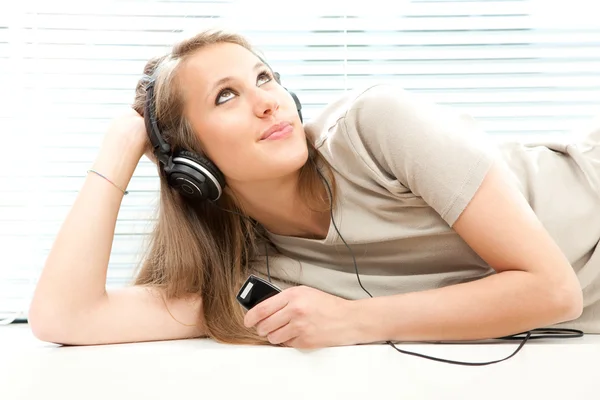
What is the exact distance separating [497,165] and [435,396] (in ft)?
1.41

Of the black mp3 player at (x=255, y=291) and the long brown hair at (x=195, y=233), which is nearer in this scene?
the black mp3 player at (x=255, y=291)

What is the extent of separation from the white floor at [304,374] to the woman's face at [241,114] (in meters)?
0.37

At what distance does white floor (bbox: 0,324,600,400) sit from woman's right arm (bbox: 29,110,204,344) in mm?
100

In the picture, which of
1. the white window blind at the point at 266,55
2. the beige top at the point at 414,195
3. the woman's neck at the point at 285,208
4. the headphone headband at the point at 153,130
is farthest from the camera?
the white window blind at the point at 266,55

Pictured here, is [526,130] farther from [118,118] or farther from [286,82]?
[118,118]

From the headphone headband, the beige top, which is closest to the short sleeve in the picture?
the beige top

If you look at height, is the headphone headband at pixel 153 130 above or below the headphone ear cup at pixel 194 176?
above

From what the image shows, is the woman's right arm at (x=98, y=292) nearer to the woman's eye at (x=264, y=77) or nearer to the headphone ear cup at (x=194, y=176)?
the headphone ear cup at (x=194, y=176)

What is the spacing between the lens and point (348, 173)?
4.76ft

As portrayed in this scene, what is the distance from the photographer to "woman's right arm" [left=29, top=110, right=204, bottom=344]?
1341 millimetres

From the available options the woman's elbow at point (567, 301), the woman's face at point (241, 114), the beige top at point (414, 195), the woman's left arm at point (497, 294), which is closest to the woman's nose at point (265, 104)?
the woman's face at point (241, 114)

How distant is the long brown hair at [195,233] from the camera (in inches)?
57.9

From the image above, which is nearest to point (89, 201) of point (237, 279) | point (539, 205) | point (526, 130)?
point (237, 279)

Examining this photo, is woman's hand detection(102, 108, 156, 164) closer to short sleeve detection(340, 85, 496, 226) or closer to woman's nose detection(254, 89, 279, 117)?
woman's nose detection(254, 89, 279, 117)
